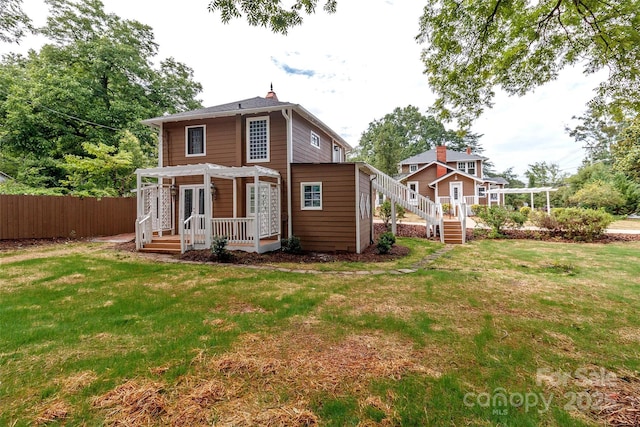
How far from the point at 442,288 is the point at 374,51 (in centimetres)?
669

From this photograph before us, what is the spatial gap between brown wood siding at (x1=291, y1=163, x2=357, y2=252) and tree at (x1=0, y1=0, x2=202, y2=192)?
514 inches

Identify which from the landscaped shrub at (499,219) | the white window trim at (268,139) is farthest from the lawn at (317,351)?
the landscaped shrub at (499,219)

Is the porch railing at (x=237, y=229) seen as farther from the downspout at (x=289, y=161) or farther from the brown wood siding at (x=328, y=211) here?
the brown wood siding at (x=328, y=211)

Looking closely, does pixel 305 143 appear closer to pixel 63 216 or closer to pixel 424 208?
pixel 424 208

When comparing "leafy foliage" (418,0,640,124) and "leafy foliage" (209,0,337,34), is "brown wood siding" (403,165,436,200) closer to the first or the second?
"leafy foliage" (418,0,640,124)

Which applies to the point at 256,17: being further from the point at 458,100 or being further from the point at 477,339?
the point at 477,339

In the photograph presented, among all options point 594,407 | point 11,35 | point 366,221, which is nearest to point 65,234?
point 11,35

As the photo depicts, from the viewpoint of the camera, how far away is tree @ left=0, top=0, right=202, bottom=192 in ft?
52.4

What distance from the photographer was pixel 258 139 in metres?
10.4

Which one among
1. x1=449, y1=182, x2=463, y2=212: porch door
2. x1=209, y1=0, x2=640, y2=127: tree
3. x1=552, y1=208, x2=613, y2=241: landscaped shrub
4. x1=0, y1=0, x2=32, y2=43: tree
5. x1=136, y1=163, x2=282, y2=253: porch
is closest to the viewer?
x1=209, y1=0, x2=640, y2=127: tree

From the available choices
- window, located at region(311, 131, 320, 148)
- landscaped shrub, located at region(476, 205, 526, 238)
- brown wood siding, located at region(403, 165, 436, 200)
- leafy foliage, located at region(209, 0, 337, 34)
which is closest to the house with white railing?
window, located at region(311, 131, 320, 148)

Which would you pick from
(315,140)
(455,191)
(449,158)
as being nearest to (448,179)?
(455,191)

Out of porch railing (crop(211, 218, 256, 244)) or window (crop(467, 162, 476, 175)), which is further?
window (crop(467, 162, 476, 175))

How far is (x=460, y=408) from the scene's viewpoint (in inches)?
82.5
